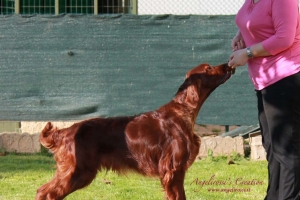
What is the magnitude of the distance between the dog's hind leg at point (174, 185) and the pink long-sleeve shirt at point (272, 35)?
109cm

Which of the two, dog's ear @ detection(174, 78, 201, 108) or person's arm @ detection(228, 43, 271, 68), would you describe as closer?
person's arm @ detection(228, 43, 271, 68)

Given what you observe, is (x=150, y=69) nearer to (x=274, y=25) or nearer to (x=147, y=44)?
(x=147, y=44)

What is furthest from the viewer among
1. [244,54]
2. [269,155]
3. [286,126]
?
[269,155]

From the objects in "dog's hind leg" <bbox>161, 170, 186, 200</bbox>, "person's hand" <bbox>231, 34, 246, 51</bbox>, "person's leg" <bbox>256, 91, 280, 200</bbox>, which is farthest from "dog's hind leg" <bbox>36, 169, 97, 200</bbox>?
"person's hand" <bbox>231, 34, 246, 51</bbox>

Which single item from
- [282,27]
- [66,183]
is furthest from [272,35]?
[66,183]

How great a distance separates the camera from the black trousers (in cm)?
438

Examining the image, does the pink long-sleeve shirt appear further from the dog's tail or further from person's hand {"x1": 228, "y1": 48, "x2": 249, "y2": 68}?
the dog's tail

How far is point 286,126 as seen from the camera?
14.5 ft

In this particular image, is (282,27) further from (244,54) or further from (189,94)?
(189,94)

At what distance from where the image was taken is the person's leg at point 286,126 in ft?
14.4

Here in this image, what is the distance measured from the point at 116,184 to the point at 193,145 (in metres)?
Answer: 1.56

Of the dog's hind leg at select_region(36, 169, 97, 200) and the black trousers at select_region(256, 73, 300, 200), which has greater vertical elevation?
the black trousers at select_region(256, 73, 300, 200)

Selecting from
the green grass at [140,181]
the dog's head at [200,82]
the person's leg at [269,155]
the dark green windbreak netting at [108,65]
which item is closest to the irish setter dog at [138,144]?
the dog's head at [200,82]

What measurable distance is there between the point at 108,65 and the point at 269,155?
3.77 meters
